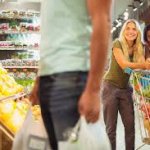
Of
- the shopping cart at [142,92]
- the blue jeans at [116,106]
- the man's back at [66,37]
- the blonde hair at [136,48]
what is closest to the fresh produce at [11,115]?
the shopping cart at [142,92]

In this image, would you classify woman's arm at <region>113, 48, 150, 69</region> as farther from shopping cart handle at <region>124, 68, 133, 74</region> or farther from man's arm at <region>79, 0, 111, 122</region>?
man's arm at <region>79, 0, 111, 122</region>

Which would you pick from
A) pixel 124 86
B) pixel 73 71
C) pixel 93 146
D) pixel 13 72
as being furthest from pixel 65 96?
pixel 13 72

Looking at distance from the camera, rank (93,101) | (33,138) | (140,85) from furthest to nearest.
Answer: (140,85), (33,138), (93,101)

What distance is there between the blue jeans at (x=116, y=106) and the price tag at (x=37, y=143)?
2.71 metres

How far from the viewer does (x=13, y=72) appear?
8.62 metres

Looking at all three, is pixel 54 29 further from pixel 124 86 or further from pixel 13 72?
pixel 13 72

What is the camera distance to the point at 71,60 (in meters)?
1.77

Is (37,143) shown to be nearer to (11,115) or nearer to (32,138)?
(32,138)

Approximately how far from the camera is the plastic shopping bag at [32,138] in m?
1.93

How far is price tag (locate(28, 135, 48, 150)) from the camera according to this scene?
6.31 ft

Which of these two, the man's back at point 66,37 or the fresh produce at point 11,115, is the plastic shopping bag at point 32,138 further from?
the fresh produce at point 11,115

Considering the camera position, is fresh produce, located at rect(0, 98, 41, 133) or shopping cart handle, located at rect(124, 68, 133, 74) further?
shopping cart handle, located at rect(124, 68, 133, 74)

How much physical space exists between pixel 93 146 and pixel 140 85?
2.46 metres

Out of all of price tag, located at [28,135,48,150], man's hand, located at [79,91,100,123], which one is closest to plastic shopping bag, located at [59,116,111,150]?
man's hand, located at [79,91,100,123]
